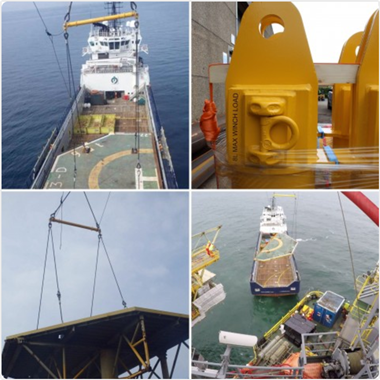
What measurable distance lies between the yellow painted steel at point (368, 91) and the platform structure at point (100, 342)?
16.5ft

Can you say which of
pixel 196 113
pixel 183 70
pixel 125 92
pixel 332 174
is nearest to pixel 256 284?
pixel 196 113

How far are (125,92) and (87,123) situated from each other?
Result: 5.83m

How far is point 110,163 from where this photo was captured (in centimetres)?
1184

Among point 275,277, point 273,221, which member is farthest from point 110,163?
point 273,221

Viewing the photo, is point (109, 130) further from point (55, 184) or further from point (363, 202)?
point (363, 202)

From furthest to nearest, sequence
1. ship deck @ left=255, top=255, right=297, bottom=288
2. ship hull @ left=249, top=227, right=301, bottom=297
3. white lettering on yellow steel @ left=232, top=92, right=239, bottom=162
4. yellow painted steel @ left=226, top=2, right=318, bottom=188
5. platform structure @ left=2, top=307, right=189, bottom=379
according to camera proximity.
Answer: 1. ship deck @ left=255, top=255, right=297, bottom=288
2. ship hull @ left=249, top=227, right=301, bottom=297
3. platform structure @ left=2, top=307, right=189, bottom=379
4. white lettering on yellow steel @ left=232, top=92, right=239, bottom=162
5. yellow painted steel @ left=226, top=2, right=318, bottom=188

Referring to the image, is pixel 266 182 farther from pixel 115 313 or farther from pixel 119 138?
pixel 119 138

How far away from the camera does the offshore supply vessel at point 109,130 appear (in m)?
10.9

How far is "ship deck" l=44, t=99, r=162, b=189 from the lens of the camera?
34.7 feet

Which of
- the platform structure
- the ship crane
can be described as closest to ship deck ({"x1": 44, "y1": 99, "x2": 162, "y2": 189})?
the ship crane

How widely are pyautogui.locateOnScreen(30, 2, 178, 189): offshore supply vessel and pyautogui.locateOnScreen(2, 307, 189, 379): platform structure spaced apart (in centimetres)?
436

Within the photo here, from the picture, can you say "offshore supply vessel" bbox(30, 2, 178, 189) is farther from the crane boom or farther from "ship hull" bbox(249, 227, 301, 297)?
"ship hull" bbox(249, 227, 301, 297)

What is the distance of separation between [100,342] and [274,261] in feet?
36.9

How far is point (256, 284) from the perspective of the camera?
47.2 ft
